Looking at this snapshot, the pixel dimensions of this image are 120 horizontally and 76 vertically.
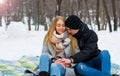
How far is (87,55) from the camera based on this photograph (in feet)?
20.9

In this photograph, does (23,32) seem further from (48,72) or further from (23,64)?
(48,72)

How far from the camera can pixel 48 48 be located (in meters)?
6.68

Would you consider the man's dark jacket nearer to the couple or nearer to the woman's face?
the couple

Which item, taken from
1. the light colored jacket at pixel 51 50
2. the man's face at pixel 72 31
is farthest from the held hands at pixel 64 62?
the man's face at pixel 72 31

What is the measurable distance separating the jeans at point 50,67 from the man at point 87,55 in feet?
0.94

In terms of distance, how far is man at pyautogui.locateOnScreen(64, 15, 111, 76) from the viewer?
20.1ft

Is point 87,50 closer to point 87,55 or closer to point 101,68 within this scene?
point 87,55

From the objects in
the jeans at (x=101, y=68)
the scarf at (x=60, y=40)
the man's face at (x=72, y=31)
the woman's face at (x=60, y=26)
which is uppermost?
the woman's face at (x=60, y=26)

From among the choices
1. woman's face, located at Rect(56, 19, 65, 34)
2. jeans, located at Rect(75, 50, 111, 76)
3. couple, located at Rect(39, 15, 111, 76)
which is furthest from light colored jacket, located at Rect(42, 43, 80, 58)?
jeans, located at Rect(75, 50, 111, 76)

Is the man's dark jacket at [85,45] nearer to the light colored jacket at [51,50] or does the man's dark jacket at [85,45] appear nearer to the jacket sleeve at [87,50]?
the jacket sleeve at [87,50]

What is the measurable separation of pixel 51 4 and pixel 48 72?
38.1 m

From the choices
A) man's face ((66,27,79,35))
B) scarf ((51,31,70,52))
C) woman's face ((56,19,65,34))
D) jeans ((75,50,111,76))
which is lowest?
jeans ((75,50,111,76))

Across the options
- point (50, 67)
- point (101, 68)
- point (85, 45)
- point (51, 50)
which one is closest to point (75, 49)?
point (85, 45)

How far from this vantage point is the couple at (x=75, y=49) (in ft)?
20.1
